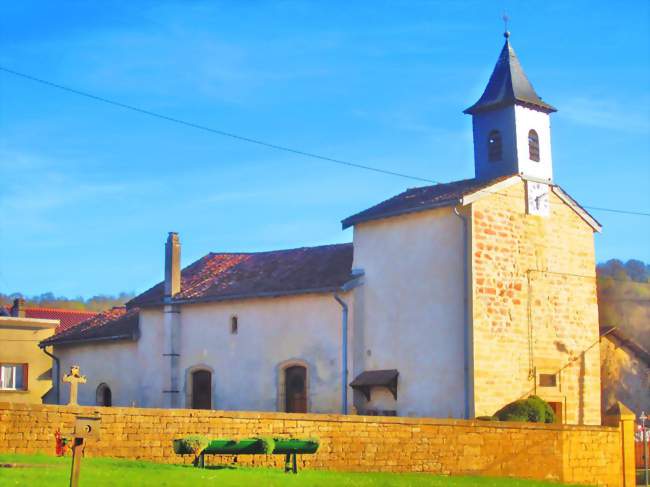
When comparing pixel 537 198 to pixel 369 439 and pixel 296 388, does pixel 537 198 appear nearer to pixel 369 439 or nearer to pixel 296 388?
pixel 296 388


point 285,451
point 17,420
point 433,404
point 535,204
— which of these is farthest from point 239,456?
point 535,204

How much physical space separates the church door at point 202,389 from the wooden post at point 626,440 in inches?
523

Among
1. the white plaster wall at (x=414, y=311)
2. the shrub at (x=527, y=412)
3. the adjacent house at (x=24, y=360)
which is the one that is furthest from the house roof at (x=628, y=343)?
the adjacent house at (x=24, y=360)

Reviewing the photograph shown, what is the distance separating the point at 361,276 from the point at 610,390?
14.2 meters

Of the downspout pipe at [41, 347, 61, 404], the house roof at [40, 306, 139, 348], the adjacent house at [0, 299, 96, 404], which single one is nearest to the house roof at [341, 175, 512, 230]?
the house roof at [40, 306, 139, 348]

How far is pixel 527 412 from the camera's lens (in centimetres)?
2527

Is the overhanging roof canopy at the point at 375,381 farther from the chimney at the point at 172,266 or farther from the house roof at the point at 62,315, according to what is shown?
the house roof at the point at 62,315

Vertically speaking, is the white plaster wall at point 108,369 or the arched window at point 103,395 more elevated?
the white plaster wall at point 108,369

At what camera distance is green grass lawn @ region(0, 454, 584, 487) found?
47.2 ft

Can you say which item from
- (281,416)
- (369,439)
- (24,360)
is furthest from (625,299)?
(281,416)

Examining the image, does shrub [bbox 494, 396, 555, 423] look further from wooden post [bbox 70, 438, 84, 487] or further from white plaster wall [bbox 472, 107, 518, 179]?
wooden post [bbox 70, 438, 84, 487]

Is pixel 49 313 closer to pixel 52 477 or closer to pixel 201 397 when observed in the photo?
pixel 201 397

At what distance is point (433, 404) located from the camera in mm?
26047

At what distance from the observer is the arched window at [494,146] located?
2868 cm
